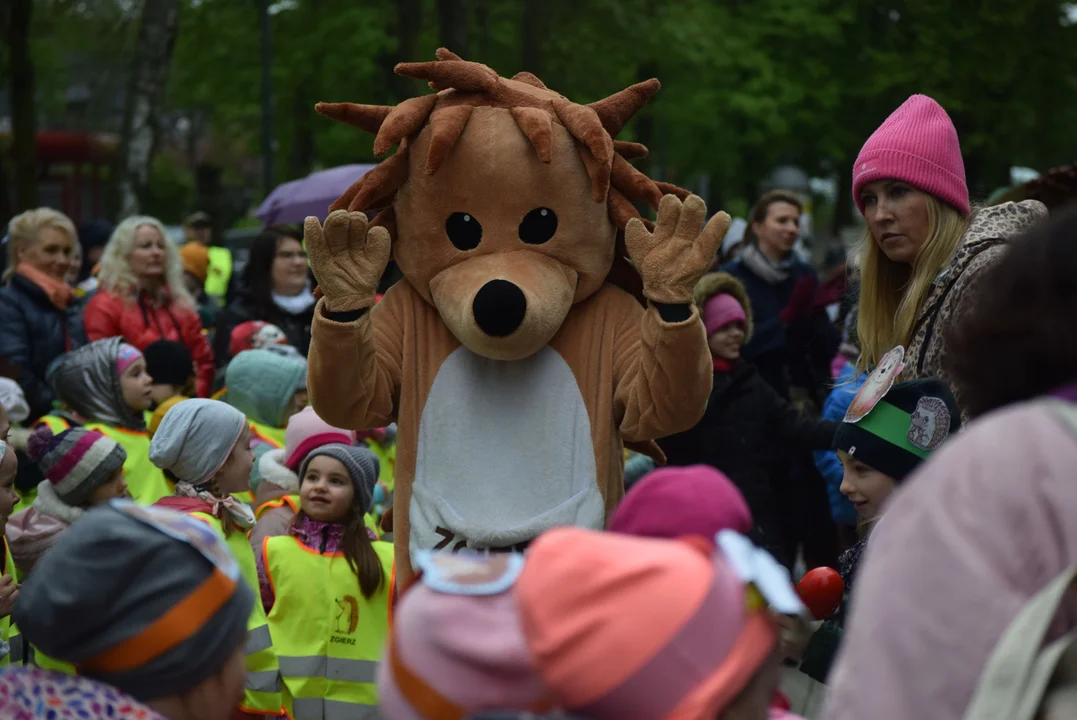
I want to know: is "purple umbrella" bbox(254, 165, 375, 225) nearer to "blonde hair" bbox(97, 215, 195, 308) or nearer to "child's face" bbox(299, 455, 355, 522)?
"blonde hair" bbox(97, 215, 195, 308)

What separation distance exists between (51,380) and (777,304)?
13.1 feet

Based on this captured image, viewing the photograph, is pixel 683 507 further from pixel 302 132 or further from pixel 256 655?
pixel 302 132

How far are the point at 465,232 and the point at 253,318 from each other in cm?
396

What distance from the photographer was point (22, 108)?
1712 centimetres

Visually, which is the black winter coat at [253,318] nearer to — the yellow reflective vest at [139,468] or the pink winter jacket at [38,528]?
the yellow reflective vest at [139,468]

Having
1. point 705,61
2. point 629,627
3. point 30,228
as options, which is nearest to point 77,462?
point 30,228

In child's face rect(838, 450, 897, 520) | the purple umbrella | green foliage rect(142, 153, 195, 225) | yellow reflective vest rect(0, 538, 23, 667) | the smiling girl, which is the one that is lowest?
green foliage rect(142, 153, 195, 225)

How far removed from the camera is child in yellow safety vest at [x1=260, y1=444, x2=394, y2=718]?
17.4 feet

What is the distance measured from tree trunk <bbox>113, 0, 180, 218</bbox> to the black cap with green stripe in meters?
13.6

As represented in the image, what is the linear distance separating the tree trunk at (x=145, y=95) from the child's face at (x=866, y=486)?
13499 millimetres

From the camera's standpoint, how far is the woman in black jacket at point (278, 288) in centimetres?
841

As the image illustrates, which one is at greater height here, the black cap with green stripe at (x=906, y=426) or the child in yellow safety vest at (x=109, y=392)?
the black cap with green stripe at (x=906, y=426)

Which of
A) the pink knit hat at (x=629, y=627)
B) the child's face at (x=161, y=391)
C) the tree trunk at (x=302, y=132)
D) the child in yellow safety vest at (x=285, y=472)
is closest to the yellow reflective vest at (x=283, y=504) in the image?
the child in yellow safety vest at (x=285, y=472)

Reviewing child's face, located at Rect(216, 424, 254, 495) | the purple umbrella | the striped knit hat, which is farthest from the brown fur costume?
the purple umbrella
